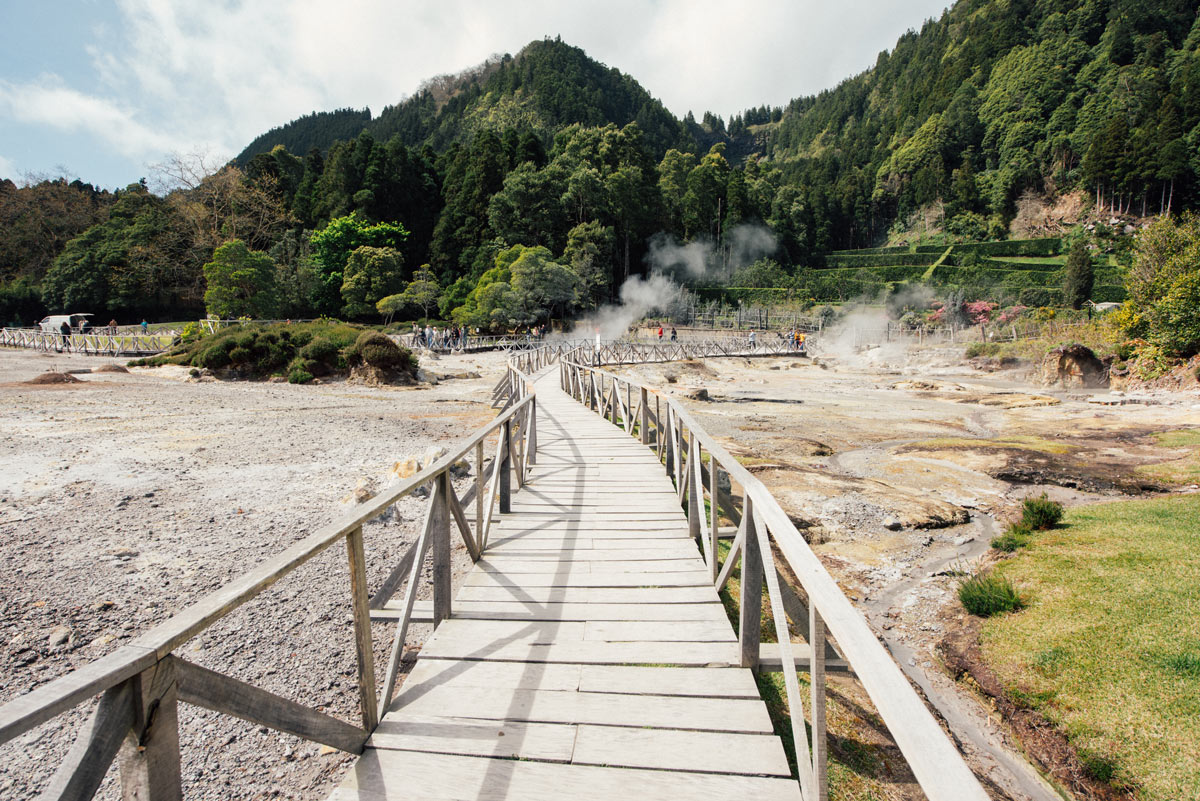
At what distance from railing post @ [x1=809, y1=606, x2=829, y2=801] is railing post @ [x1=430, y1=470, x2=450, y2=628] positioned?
2.19 metres

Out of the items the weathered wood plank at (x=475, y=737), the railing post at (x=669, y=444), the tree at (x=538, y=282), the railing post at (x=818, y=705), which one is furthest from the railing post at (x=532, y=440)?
the tree at (x=538, y=282)

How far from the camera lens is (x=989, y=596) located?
17.5 feet

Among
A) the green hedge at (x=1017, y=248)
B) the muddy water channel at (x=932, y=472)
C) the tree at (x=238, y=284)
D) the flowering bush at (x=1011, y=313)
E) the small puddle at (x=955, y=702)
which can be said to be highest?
the green hedge at (x=1017, y=248)

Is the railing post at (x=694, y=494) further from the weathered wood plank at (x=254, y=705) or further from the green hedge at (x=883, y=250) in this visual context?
the green hedge at (x=883, y=250)

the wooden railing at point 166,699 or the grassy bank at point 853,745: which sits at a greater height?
the wooden railing at point 166,699

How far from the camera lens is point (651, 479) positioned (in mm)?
6785

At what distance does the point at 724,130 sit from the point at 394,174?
514 ft

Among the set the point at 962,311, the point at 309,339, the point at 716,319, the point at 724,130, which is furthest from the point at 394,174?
the point at 724,130

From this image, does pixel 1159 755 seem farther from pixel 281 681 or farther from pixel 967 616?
pixel 281 681

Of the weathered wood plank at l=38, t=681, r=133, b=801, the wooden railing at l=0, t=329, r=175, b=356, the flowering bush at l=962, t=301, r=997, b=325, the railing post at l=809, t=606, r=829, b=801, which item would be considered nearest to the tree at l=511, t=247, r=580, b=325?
the wooden railing at l=0, t=329, r=175, b=356

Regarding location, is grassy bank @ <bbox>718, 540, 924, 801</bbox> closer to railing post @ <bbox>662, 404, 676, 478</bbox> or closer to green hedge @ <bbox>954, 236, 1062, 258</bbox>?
railing post @ <bbox>662, 404, 676, 478</bbox>

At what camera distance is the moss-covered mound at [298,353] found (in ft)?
Answer: 74.1

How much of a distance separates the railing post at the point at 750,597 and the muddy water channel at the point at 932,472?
207cm

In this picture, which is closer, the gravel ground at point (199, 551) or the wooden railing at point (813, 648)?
the wooden railing at point (813, 648)
